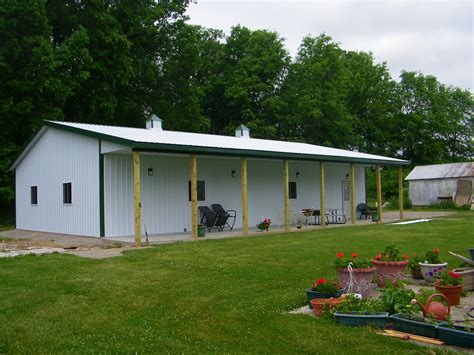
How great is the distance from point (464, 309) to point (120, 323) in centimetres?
382

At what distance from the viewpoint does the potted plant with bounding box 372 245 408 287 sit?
6.89 m

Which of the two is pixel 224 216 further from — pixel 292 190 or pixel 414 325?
pixel 414 325

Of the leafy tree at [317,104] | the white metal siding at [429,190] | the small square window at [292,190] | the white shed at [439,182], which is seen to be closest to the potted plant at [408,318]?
the small square window at [292,190]

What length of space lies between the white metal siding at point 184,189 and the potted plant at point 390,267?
32.0 feet

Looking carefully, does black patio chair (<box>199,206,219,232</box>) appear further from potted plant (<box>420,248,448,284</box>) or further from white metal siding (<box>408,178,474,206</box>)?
white metal siding (<box>408,178,474,206</box>)

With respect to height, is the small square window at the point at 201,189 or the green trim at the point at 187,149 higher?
the green trim at the point at 187,149

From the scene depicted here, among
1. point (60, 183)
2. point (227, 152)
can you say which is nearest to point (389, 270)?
point (227, 152)

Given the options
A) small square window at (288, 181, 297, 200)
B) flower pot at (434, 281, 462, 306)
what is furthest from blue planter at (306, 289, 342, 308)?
small square window at (288, 181, 297, 200)

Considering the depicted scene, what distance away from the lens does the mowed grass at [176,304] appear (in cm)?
467

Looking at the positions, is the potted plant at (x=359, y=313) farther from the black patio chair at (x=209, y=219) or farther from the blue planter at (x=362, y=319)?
the black patio chair at (x=209, y=219)

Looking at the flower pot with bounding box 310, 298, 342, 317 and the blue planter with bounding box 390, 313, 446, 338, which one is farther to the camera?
the flower pot with bounding box 310, 298, 342, 317

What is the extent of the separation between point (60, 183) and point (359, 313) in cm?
1373

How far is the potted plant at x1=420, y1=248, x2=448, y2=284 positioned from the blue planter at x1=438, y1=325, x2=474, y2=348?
258cm

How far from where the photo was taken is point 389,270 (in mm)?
6938
